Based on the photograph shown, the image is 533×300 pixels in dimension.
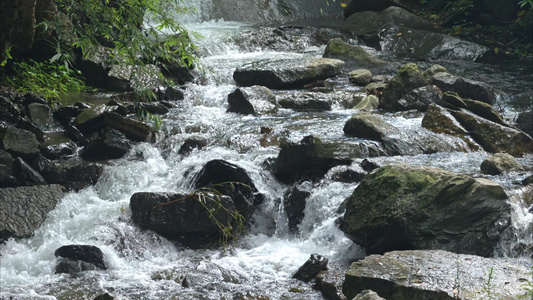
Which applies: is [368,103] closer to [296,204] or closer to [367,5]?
[296,204]

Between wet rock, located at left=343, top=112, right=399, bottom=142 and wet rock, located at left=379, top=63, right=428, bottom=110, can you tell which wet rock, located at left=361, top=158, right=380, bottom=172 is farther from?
wet rock, located at left=379, top=63, right=428, bottom=110

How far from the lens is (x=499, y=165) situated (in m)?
7.11

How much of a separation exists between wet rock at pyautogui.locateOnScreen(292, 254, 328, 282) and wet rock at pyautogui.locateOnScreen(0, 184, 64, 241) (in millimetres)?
3148

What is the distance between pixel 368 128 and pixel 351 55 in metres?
5.59

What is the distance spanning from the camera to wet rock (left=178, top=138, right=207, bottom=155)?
8.38 metres

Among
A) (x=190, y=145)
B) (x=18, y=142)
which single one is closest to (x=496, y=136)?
(x=190, y=145)

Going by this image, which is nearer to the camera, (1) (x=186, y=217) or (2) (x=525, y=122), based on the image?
(1) (x=186, y=217)

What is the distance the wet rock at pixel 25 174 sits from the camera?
23.0 feet

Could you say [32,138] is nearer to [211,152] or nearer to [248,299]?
[211,152]

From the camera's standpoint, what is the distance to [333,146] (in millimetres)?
7484

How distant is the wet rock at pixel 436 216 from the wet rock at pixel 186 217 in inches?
→ 62.5

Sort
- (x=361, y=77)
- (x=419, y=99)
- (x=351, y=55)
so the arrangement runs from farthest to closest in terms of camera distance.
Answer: (x=351, y=55)
(x=361, y=77)
(x=419, y=99)

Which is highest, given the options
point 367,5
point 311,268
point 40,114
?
point 367,5

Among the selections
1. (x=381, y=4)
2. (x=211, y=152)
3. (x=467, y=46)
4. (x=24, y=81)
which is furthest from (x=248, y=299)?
(x=381, y=4)
